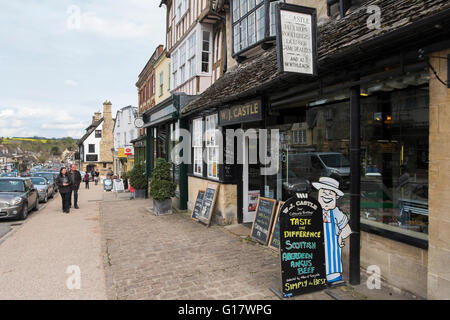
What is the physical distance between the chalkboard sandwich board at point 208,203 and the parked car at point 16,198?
22.3 ft

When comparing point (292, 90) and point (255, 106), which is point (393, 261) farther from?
point (255, 106)

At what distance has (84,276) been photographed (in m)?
5.33

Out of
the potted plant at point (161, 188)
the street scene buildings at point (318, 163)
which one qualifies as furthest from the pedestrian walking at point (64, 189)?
the potted plant at point (161, 188)

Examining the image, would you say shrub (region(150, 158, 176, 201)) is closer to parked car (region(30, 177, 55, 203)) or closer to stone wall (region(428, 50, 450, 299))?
stone wall (region(428, 50, 450, 299))

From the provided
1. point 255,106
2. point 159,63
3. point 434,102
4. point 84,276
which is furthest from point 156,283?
point 159,63

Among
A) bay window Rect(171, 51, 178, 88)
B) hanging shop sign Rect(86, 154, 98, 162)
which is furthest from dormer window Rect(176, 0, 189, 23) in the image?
hanging shop sign Rect(86, 154, 98, 162)

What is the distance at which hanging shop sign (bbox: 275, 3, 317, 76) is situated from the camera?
4523 mm

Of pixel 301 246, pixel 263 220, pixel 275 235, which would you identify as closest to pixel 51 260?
pixel 263 220

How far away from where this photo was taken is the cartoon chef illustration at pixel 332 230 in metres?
4.54

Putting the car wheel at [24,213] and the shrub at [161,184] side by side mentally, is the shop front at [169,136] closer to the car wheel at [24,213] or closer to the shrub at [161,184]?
the shrub at [161,184]

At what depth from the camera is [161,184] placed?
10836 millimetres

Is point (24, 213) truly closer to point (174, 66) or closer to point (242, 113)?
point (174, 66)

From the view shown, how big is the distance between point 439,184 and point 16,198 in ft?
41.2

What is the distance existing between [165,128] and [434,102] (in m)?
12.2
